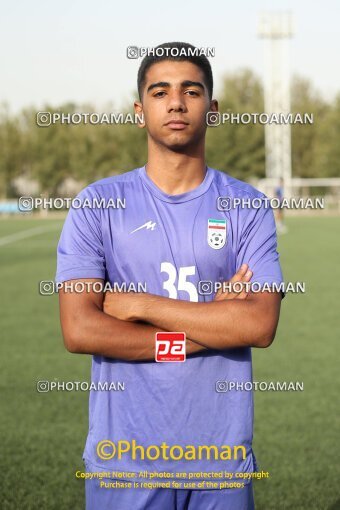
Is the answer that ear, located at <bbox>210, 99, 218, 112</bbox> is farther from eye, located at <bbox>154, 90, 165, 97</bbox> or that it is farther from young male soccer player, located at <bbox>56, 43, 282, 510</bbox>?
eye, located at <bbox>154, 90, 165, 97</bbox>

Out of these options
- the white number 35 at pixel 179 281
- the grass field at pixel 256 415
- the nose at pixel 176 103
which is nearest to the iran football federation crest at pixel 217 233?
the white number 35 at pixel 179 281

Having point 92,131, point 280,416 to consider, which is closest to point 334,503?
point 280,416

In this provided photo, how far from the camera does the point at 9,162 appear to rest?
70.2 m

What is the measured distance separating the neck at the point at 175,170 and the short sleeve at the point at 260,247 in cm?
23

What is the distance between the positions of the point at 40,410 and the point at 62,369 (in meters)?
1.66

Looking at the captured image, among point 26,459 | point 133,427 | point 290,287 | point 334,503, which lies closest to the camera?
point 133,427

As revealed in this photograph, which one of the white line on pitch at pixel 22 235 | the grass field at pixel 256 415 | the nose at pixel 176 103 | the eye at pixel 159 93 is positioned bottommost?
the grass field at pixel 256 415

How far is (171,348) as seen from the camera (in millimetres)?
3047

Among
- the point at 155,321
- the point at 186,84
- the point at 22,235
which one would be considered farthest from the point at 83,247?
the point at 22,235

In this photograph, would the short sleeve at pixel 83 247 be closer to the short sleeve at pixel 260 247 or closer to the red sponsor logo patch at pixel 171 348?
the red sponsor logo patch at pixel 171 348

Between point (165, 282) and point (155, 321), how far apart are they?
0.46 ft

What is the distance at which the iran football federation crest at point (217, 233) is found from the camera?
3.03 metres

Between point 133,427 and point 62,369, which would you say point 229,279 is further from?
point 62,369

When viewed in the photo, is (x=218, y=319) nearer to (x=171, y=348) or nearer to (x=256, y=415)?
(x=171, y=348)
